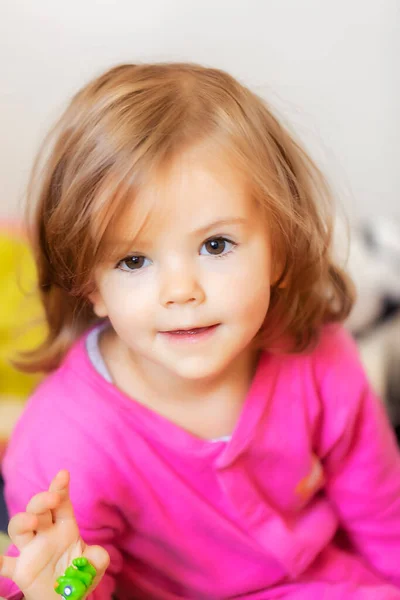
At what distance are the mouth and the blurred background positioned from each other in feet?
1.38

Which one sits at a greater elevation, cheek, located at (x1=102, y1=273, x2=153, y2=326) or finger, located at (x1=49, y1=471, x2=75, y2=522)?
cheek, located at (x1=102, y1=273, x2=153, y2=326)

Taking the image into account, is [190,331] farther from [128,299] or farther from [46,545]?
[46,545]

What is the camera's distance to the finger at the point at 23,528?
0.59m

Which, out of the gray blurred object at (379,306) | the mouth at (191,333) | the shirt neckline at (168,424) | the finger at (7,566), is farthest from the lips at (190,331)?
the gray blurred object at (379,306)

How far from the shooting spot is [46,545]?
607 millimetres

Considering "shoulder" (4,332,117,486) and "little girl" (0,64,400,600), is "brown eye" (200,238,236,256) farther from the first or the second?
"shoulder" (4,332,117,486)

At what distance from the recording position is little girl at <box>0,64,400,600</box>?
647mm

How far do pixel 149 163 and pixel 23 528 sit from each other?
0.31m

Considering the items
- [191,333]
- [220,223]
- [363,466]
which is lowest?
[363,466]

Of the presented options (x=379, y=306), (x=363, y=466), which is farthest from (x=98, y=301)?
(x=379, y=306)

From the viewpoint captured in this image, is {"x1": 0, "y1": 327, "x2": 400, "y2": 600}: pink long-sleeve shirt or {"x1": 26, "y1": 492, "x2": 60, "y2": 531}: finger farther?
{"x1": 0, "y1": 327, "x2": 400, "y2": 600}: pink long-sleeve shirt

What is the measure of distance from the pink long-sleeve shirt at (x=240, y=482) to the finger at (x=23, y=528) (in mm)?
120

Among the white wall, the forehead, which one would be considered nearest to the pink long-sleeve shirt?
the forehead

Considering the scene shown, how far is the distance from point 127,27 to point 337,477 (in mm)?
740
